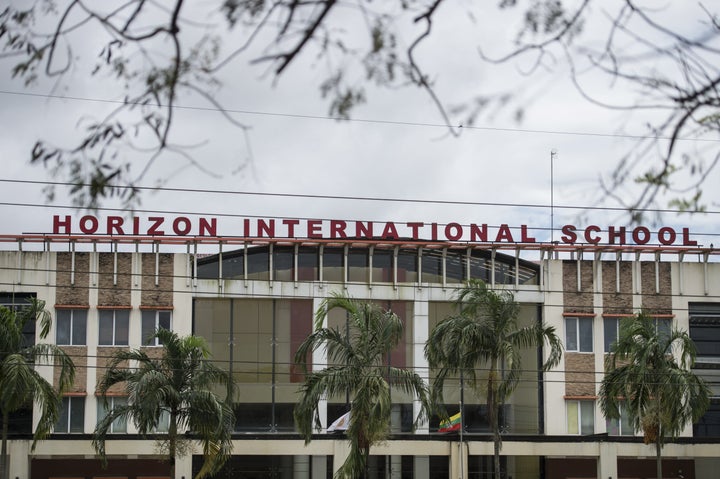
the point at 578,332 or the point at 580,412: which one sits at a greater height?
the point at 578,332

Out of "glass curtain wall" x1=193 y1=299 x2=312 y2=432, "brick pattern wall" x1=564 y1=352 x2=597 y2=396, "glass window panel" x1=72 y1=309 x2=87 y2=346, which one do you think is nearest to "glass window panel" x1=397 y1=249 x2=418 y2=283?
"glass curtain wall" x1=193 y1=299 x2=312 y2=432

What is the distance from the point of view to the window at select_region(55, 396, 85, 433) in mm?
50188

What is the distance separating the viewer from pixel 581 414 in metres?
53.1

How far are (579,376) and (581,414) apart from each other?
70.9 inches

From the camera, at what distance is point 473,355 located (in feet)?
125

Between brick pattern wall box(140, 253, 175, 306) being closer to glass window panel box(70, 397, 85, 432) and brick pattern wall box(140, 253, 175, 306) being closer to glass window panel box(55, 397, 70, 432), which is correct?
glass window panel box(70, 397, 85, 432)

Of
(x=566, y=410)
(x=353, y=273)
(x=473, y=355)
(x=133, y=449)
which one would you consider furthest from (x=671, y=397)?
(x=133, y=449)

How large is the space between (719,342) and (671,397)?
1580cm

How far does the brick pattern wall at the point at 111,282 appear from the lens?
5141 cm

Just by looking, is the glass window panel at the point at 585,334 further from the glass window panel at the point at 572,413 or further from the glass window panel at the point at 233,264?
the glass window panel at the point at 233,264

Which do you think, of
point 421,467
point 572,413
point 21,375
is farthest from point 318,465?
point 21,375

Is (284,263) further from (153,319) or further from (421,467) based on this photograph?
(421,467)

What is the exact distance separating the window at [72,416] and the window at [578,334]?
74.7ft

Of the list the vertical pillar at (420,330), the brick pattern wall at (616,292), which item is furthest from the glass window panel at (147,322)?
the brick pattern wall at (616,292)
